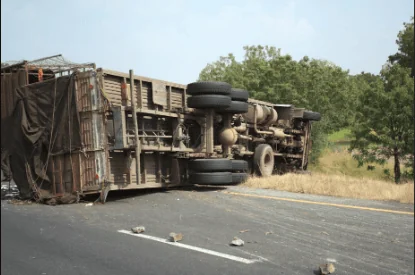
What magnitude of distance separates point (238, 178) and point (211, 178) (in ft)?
3.41

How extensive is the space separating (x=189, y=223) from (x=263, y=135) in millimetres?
8065

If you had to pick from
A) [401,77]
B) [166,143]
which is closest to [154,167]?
[166,143]

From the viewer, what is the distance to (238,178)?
11023 millimetres

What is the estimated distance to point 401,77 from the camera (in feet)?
50.6

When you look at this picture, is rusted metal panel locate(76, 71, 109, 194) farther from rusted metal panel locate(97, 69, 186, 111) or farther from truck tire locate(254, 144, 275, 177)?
truck tire locate(254, 144, 275, 177)

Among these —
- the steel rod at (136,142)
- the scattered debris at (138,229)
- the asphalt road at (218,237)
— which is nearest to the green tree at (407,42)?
the asphalt road at (218,237)

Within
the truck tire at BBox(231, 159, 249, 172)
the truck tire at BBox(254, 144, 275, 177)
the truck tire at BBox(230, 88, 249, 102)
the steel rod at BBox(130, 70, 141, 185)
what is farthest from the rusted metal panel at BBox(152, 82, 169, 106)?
the truck tire at BBox(254, 144, 275, 177)

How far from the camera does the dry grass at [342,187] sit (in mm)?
8359

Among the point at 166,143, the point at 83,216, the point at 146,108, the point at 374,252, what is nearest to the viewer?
the point at 374,252

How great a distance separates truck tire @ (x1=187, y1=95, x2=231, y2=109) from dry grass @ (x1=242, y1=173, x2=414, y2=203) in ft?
7.39

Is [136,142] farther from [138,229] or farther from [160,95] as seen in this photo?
[138,229]

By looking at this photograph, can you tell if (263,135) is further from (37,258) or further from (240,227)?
(37,258)

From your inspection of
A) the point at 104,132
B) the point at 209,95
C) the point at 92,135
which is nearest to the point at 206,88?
the point at 209,95

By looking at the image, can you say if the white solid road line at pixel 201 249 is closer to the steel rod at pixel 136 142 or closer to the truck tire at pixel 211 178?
the steel rod at pixel 136 142
